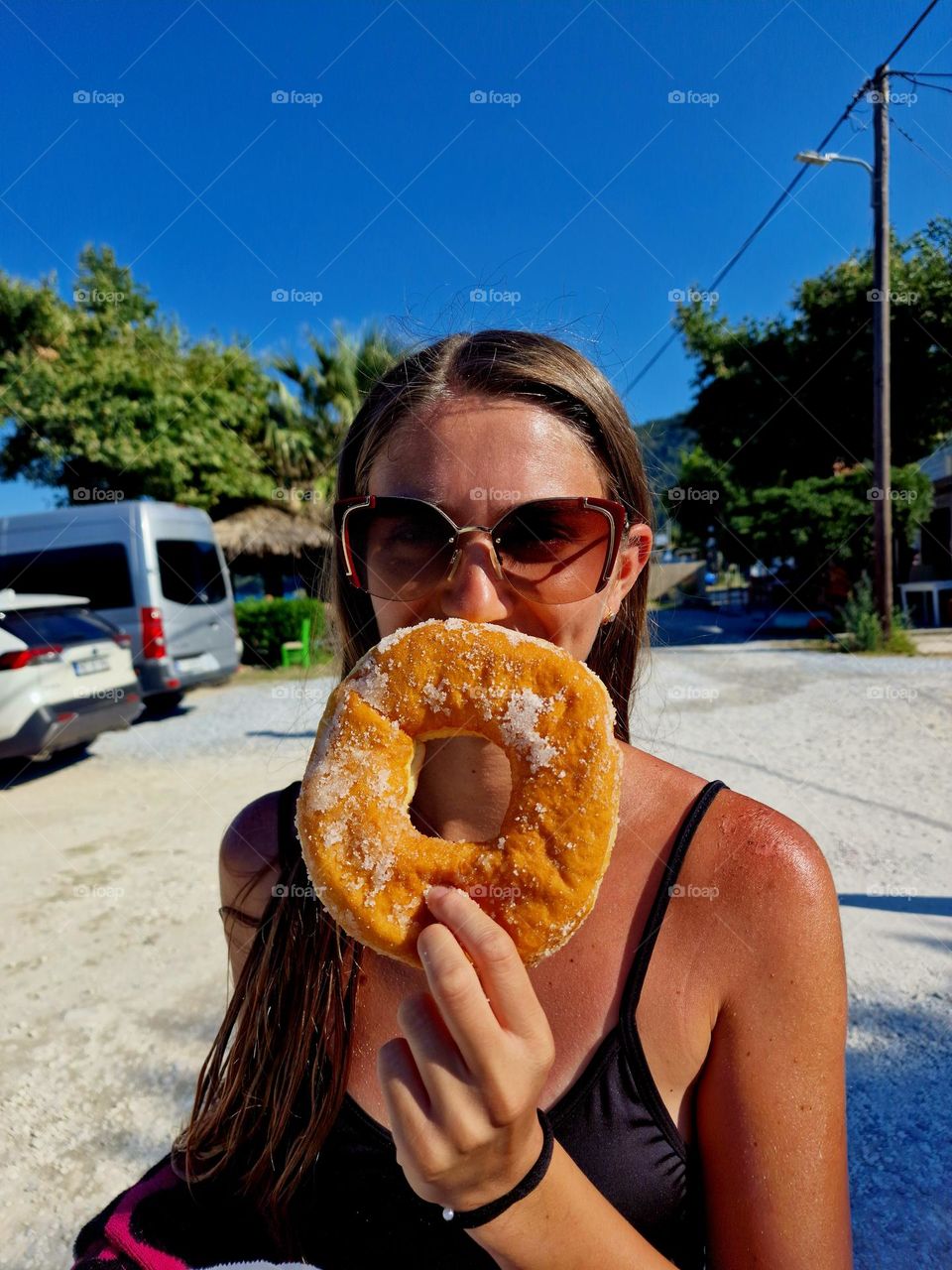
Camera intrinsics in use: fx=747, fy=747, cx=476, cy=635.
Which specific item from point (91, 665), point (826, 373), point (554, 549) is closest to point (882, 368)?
point (826, 373)

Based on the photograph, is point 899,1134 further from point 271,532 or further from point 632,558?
point 271,532

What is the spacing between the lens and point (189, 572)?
1310 centimetres

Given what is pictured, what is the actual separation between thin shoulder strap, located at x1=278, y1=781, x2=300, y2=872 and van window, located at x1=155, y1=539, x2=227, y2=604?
37.7ft

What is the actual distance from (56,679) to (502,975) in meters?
8.83

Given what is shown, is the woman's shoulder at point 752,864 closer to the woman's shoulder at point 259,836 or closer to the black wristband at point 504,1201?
the black wristband at point 504,1201

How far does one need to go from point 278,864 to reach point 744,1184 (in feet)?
3.65

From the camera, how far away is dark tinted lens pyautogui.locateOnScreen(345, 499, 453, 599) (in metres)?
1.55

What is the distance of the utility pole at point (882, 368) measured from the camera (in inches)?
544

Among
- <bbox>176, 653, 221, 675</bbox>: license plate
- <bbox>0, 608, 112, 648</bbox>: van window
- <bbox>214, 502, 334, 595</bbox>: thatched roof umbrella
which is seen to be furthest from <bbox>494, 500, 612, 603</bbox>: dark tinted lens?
<bbox>214, 502, 334, 595</bbox>: thatched roof umbrella

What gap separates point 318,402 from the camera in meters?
24.9

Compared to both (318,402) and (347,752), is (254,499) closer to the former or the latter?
(318,402)

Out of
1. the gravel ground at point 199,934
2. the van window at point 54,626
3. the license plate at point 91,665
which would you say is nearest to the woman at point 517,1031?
the gravel ground at point 199,934

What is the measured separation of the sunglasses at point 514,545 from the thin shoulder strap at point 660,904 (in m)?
0.52

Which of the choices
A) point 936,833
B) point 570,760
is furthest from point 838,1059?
point 936,833
